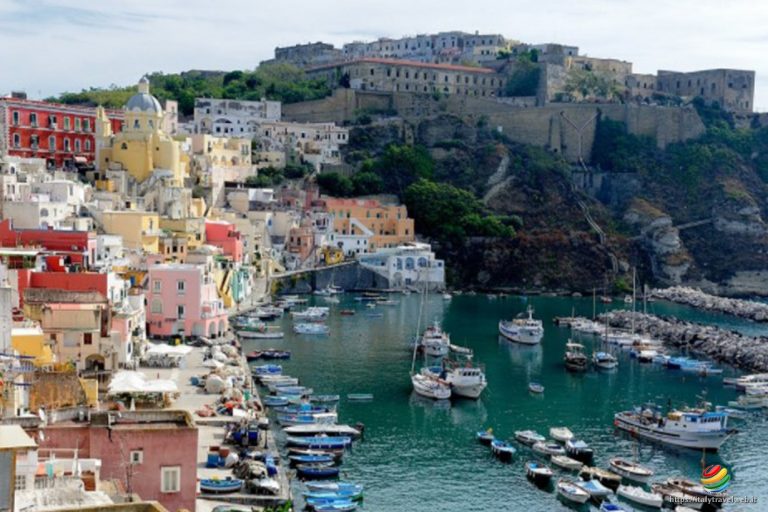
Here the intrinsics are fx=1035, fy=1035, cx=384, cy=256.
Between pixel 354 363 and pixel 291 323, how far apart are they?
11.4 m

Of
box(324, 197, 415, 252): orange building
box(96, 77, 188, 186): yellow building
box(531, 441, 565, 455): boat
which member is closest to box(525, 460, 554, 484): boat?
box(531, 441, 565, 455): boat

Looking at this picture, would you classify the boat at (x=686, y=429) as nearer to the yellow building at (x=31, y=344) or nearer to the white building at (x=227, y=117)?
the yellow building at (x=31, y=344)

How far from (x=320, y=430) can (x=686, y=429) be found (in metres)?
12.4

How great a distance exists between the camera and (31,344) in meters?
26.4

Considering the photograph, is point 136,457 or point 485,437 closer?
point 136,457

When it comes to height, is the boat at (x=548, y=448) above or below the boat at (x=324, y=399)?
below

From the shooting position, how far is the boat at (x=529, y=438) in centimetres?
3419

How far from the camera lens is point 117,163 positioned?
65.1 meters

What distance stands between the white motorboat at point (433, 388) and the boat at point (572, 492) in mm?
11513

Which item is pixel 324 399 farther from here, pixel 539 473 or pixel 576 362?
pixel 576 362

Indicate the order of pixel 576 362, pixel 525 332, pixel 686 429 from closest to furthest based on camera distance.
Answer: pixel 686 429 → pixel 576 362 → pixel 525 332

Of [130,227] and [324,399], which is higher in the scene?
[130,227]

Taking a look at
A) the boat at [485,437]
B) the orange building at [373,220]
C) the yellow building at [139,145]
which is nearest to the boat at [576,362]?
the boat at [485,437]

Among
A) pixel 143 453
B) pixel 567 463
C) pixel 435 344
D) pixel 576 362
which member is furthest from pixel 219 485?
pixel 576 362
